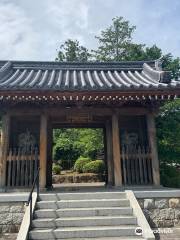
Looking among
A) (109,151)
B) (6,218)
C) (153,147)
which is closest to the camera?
(6,218)

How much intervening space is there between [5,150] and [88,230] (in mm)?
4220

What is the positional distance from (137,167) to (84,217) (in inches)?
124

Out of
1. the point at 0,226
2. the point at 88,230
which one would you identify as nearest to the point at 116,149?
the point at 88,230

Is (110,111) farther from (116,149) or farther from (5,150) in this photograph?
(5,150)

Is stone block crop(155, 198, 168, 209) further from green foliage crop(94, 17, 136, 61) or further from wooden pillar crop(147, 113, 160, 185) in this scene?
green foliage crop(94, 17, 136, 61)

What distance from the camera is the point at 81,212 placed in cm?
651

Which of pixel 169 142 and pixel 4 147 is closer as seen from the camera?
pixel 4 147

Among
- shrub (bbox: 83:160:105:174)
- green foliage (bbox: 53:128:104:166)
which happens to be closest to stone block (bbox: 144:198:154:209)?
shrub (bbox: 83:160:105:174)

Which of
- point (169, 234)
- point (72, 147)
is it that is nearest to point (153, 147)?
point (169, 234)

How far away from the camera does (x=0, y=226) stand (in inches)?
263

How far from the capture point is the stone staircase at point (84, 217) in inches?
228

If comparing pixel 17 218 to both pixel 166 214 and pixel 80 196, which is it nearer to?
pixel 80 196

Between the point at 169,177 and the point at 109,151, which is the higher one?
the point at 109,151

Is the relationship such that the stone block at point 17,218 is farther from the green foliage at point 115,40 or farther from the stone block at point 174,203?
the green foliage at point 115,40
